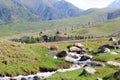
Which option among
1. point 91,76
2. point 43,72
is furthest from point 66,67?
point 91,76

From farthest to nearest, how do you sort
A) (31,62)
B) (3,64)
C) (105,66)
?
(31,62), (3,64), (105,66)

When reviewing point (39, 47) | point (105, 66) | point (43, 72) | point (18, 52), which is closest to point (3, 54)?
point (18, 52)

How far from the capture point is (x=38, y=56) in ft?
326

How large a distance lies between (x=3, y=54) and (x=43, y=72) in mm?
13990

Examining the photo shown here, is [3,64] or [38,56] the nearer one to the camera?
[3,64]

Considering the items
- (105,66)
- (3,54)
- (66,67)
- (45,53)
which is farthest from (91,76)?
(45,53)

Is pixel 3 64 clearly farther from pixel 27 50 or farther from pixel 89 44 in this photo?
pixel 89 44

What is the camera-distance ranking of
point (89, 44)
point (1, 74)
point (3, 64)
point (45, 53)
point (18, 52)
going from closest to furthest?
1. point (1, 74)
2. point (3, 64)
3. point (18, 52)
4. point (45, 53)
5. point (89, 44)

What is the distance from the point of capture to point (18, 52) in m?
98.3

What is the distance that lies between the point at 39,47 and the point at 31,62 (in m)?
23.8

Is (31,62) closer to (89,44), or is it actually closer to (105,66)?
(105,66)

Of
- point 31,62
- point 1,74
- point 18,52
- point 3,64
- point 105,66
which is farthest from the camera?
point 18,52

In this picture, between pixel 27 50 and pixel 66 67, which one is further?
pixel 27 50

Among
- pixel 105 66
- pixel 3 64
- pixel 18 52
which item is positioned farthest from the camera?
pixel 18 52
